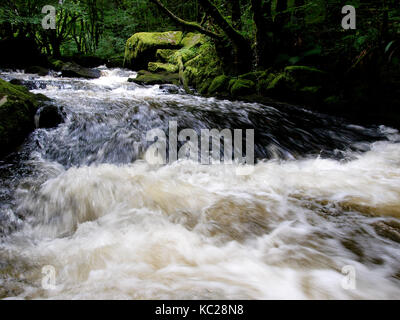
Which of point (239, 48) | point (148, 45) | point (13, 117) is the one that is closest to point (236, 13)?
point (239, 48)

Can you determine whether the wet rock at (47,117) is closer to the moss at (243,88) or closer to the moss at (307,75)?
the moss at (243,88)

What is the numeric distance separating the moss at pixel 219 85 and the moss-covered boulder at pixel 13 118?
4344mm

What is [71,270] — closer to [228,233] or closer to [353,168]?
[228,233]

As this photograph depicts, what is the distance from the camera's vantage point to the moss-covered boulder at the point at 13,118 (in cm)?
280

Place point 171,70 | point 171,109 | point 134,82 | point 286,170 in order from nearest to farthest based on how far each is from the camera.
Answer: point 286,170 < point 171,109 < point 134,82 < point 171,70

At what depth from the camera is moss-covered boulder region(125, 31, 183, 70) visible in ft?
37.4

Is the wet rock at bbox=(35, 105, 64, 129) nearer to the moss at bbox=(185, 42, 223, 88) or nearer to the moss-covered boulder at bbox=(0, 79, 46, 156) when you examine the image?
the moss-covered boulder at bbox=(0, 79, 46, 156)

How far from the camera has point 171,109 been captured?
4543 millimetres

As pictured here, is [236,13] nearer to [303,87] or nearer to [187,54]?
[187,54]

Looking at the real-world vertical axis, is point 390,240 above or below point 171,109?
below

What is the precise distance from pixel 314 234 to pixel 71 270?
1.70 metres

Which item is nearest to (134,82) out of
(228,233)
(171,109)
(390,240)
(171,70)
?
(171,70)

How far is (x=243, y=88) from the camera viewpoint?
5.87 m

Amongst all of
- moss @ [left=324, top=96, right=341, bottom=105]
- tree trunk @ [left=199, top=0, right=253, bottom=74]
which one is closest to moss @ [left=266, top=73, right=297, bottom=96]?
moss @ [left=324, top=96, right=341, bottom=105]
